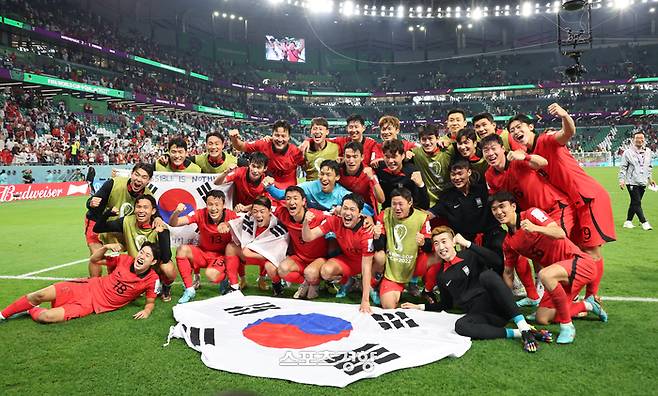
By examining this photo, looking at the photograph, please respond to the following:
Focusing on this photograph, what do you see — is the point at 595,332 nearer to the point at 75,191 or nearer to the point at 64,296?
the point at 64,296

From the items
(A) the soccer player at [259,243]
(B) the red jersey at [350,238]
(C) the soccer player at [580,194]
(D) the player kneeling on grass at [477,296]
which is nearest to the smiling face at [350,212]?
(B) the red jersey at [350,238]

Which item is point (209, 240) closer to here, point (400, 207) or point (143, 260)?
point (143, 260)

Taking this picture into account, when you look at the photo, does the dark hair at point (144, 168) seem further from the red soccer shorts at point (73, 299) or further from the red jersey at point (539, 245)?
the red jersey at point (539, 245)

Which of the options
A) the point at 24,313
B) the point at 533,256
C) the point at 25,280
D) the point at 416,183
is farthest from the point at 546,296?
the point at 25,280

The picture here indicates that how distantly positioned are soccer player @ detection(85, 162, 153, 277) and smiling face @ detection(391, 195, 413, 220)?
3297 millimetres

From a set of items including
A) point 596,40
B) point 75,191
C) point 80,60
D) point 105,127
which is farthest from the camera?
point 596,40

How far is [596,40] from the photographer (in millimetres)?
55875

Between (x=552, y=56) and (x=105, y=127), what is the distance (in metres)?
55.6

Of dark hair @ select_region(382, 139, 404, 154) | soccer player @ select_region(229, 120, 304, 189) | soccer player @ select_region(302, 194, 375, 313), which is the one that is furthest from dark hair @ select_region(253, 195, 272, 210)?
dark hair @ select_region(382, 139, 404, 154)

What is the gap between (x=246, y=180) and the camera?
622cm

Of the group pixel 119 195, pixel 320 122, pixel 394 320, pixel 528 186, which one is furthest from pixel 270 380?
pixel 320 122

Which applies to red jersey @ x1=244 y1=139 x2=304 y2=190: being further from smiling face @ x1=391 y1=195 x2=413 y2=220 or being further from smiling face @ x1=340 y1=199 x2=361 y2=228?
smiling face @ x1=391 y1=195 x2=413 y2=220

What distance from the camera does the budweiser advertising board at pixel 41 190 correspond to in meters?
18.7

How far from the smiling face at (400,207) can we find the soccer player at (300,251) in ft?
3.13
